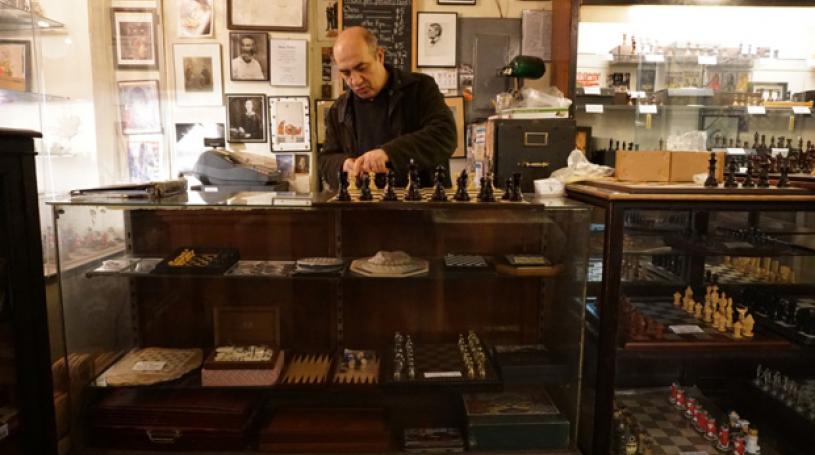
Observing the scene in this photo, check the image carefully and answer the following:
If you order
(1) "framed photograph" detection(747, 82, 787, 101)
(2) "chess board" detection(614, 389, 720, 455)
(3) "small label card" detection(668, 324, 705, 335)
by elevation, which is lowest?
(2) "chess board" detection(614, 389, 720, 455)

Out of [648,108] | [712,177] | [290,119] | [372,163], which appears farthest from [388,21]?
[712,177]

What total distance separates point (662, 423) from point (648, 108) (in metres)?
2.53

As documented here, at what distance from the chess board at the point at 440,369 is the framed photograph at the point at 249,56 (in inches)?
102

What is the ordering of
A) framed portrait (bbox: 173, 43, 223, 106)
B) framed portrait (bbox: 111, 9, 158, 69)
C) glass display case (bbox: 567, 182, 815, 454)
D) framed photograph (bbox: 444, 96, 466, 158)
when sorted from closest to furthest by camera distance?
glass display case (bbox: 567, 182, 815, 454) → framed portrait (bbox: 111, 9, 158, 69) → framed portrait (bbox: 173, 43, 223, 106) → framed photograph (bbox: 444, 96, 466, 158)

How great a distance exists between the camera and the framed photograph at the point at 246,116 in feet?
13.5

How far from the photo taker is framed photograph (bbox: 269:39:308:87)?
159 inches

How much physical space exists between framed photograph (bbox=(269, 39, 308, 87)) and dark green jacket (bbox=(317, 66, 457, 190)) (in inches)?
47.6

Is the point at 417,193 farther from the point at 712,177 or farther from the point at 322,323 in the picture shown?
the point at 712,177

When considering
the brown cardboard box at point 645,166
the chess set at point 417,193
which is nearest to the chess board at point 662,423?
the brown cardboard box at point 645,166

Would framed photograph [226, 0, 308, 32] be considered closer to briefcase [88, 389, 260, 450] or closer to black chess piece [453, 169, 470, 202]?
black chess piece [453, 169, 470, 202]

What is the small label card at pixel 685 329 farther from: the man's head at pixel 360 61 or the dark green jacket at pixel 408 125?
the man's head at pixel 360 61

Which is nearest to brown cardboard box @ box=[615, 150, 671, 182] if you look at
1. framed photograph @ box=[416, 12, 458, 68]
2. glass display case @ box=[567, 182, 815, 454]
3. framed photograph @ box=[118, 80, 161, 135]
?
glass display case @ box=[567, 182, 815, 454]

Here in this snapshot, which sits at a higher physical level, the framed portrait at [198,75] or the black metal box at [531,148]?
the framed portrait at [198,75]

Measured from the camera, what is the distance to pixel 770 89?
425 centimetres
